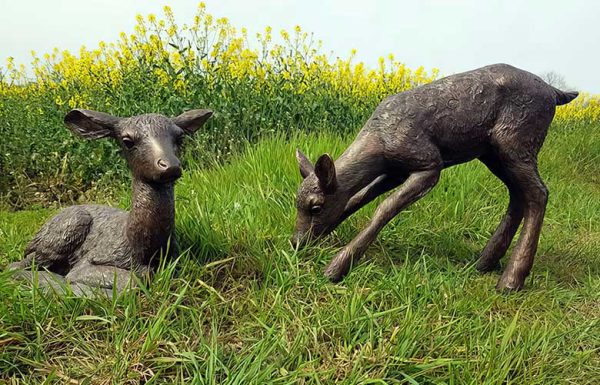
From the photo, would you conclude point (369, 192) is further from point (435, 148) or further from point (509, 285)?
point (509, 285)

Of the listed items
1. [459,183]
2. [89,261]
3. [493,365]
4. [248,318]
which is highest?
→ [89,261]

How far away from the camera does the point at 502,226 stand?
358 centimetres

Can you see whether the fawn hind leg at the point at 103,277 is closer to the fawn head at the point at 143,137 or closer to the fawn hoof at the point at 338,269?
the fawn head at the point at 143,137

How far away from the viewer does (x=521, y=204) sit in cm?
349

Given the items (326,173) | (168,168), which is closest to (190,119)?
(168,168)

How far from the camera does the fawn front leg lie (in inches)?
119

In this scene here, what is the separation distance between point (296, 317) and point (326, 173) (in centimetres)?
85

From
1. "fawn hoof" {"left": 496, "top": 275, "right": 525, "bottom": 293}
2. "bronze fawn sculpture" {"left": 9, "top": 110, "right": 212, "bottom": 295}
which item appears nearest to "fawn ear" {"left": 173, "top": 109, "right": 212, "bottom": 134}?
"bronze fawn sculpture" {"left": 9, "top": 110, "right": 212, "bottom": 295}

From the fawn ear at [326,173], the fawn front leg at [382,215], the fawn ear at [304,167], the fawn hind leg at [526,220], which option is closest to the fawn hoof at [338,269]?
the fawn front leg at [382,215]

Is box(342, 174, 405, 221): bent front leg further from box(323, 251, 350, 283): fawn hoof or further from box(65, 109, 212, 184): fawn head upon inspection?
box(65, 109, 212, 184): fawn head

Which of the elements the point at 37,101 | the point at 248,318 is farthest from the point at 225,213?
the point at 37,101

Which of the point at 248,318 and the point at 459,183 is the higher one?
the point at 248,318

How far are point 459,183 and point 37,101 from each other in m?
5.95

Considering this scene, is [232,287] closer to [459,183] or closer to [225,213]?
[225,213]
